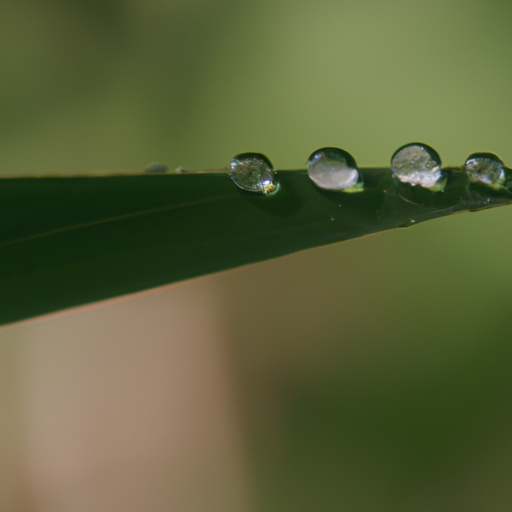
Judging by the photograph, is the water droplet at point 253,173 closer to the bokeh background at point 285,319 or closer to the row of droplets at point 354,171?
the row of droplets at point 354,171

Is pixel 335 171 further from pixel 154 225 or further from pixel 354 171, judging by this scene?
pixel 154 225

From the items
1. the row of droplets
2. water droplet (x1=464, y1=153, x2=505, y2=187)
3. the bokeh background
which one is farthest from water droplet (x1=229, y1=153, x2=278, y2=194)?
the bokeh background

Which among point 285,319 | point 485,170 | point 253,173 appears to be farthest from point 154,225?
point 285,319

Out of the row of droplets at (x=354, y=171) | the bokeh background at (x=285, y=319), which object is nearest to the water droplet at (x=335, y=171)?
the row of droplets at (x=354, y=171)

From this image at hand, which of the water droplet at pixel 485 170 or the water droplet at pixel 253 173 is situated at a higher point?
the water droplet at pixel 253 173

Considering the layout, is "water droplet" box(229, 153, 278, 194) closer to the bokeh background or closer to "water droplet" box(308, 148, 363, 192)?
"water droplet" box(308, 148, 363, 192)

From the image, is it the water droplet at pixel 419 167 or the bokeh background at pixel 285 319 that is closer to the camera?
the water droplet at pixel 419 167

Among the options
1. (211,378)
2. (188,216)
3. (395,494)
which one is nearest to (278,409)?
(211,378)
